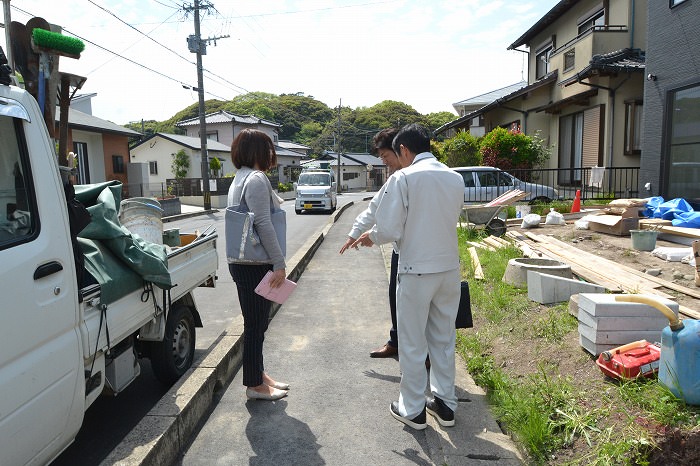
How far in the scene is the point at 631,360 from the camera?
9.96ft

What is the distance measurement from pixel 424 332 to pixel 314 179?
20.3m

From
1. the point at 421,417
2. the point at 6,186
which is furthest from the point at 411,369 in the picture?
the point at 6,186

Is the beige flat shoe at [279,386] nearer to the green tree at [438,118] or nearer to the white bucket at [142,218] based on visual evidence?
the white bucket at [142,218]

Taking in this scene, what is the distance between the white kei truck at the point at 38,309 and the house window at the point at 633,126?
13.4 m

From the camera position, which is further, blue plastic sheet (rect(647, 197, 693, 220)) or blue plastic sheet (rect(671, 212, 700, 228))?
blue plastic sheet (rect(647, 197, 693, 220))

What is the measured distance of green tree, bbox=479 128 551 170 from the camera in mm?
15086

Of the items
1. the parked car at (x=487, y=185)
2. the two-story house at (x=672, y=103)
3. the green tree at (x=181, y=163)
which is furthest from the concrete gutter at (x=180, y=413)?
the green tree at (x=181, y=163)

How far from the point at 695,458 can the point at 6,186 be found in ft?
11.4

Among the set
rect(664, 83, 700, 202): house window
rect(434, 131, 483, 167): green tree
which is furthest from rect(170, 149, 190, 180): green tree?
rect(664, 83, 700, 202): house window

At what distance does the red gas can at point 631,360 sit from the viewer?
2975 millimetres

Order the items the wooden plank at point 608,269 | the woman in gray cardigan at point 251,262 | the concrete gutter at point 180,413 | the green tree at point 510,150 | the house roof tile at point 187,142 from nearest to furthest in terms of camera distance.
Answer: the concrete gutter at point 180,413 → the woman in gray cardigan at point 251,262 → the wooden plank at point 608,269 → the green tree at point 510,150 → the house roof tile at point 187,142

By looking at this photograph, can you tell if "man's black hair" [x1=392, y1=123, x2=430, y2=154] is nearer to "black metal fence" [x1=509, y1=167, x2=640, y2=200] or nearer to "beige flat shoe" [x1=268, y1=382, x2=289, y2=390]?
"beige flat shoe" [x1=268, y1=382, x2=289, y2=390]

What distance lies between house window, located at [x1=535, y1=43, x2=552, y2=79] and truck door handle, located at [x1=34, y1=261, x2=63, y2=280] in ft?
66.6

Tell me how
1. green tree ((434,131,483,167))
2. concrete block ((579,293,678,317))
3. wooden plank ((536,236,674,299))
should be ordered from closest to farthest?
concrete block ((579,293,678,317)) → wooden plank ((536,236,674,299)) → green tree ((434,131,483,167))
